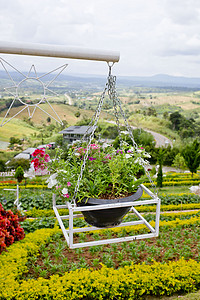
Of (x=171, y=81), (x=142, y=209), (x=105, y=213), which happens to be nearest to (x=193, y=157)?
(x=142, y=209)

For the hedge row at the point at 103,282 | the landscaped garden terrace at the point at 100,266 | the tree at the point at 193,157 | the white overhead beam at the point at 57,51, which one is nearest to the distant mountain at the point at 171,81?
the tree at the point at 193,157

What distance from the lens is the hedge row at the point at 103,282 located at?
10.8 ft

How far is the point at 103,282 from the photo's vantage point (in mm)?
3438

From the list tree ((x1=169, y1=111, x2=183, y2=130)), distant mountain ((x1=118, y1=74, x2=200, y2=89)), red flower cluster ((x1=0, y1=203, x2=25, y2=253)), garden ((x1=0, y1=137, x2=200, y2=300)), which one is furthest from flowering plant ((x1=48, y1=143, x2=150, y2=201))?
distant mountain ((x1=118, y1=74, x2=200, y2=89))

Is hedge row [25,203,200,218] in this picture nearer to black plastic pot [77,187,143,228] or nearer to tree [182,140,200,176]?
tree [182,140,200,176]

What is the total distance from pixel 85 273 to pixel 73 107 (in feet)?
58.3

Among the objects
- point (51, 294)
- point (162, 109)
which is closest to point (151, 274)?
point (51, 294)

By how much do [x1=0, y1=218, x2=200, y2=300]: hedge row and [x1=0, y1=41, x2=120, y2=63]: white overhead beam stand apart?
9.17 feet

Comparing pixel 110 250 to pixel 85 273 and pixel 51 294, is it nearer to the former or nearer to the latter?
pixel 85 273

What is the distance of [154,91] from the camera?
36125 millimetres

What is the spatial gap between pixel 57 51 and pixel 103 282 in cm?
292

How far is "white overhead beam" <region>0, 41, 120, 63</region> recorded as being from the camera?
4.85 ft

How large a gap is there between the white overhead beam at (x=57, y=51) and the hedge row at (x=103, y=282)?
2.79 meters

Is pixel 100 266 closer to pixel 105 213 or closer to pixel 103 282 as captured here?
pixel 103 282
